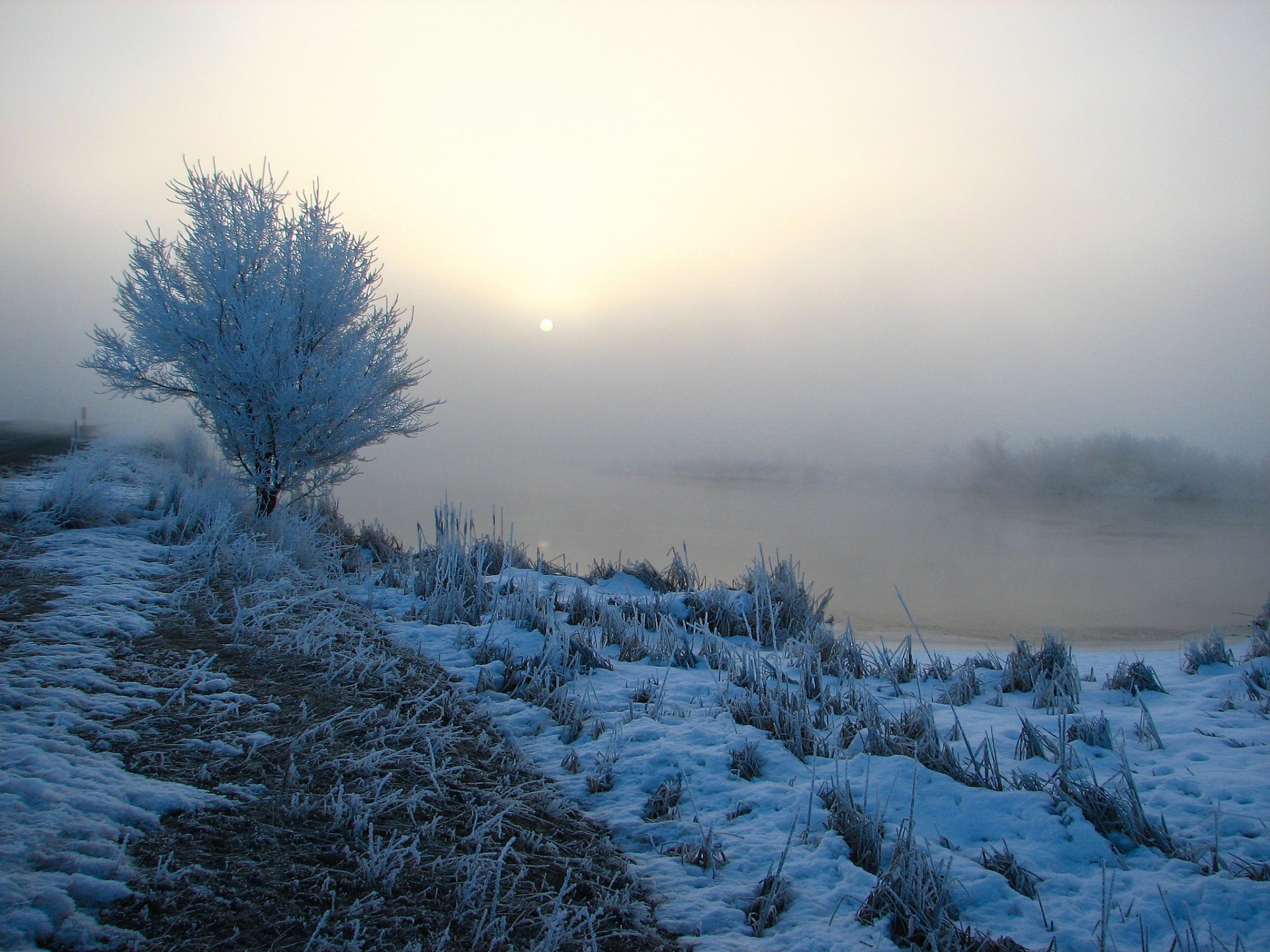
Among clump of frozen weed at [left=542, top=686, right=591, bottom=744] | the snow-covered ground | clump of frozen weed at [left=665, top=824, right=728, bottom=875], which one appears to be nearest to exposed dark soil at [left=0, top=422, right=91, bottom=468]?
the snow-covered ground

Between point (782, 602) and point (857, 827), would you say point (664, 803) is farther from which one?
point (782, 602)

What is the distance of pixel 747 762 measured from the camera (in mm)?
3553

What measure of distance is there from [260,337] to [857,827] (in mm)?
8695

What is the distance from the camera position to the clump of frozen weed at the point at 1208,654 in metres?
5.78

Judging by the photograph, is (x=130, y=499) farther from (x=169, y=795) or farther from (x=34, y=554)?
(x=169, y=795)

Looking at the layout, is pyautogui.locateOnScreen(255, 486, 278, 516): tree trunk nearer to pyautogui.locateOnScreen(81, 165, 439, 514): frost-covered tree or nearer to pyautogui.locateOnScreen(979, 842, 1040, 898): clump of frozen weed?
pyautogui.locateOnScreen(81, 165, 439, 514): frost-covered tree

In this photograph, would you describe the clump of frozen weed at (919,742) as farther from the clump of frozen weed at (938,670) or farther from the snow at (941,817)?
the clump of frozen weed at (938,670)

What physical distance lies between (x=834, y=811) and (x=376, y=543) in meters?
9.24

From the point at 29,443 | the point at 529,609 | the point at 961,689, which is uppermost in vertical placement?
the point at 29,443

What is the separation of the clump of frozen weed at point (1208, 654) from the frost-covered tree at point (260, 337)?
9.67m

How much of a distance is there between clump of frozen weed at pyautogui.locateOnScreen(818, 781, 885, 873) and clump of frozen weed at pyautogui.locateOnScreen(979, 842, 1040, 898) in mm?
412

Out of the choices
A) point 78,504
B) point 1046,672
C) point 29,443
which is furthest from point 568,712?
point 29,443

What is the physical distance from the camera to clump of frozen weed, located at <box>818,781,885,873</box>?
2.71 m

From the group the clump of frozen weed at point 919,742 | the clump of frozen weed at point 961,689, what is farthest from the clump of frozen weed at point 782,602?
the clump of frozen weed at point 919,742
